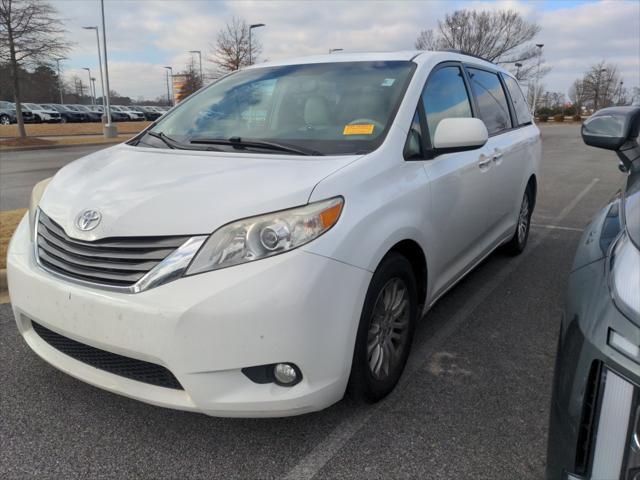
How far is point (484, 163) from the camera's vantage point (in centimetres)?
370

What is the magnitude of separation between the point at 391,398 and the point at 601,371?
4.90ft

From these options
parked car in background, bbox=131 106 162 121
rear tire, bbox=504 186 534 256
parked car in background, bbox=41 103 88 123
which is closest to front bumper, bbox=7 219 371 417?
rear tire, bbox=504 186 534 256

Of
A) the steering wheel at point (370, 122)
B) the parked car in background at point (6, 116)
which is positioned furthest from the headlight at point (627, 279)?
the parked car in background at point (6, 116)

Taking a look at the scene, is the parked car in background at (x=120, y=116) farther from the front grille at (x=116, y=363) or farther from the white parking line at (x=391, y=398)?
the front grille at (x=116, y=363)

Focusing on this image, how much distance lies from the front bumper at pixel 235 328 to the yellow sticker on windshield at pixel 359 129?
0.89 metres

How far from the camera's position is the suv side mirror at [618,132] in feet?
8.95

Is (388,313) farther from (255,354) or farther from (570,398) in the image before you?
(570,398)

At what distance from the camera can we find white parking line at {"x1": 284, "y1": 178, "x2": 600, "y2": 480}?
2.25 m

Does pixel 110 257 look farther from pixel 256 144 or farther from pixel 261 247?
pixel 256 144

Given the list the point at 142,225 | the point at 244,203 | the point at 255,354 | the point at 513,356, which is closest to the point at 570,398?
the point at 255,354

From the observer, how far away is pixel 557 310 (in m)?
3.98

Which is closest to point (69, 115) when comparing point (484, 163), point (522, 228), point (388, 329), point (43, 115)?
point (43, 115)

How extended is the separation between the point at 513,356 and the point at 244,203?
6.71ft

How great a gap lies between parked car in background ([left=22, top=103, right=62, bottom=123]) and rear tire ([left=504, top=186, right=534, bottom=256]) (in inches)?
→ 1712
